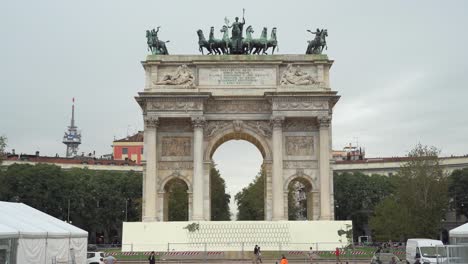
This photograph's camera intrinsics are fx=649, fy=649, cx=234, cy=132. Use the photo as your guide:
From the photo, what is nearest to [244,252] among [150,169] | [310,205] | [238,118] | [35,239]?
[310,205]

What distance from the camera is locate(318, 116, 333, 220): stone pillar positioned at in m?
47.7

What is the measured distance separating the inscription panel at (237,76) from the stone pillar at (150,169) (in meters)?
4.96

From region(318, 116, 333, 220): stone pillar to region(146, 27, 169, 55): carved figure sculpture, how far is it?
44.1 ft

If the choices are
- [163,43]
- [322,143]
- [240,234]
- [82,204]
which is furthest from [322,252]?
[82,204]

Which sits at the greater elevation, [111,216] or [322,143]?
[322,143]

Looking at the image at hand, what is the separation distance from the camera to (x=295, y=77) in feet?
162

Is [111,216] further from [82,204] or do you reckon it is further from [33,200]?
[33,200]

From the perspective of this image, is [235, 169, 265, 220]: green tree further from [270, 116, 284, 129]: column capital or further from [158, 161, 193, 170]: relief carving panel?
[270, 116, 284, 129]: column capital

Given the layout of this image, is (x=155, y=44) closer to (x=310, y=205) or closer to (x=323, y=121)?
(x=323, y=121)

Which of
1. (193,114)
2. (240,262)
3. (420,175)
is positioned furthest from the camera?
(420,175)

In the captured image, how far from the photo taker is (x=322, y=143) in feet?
159

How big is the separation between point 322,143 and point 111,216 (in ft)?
108

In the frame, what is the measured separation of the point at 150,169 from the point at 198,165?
359 cm

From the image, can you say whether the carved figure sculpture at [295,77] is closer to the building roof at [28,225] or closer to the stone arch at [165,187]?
the stone arch at [165,187]
